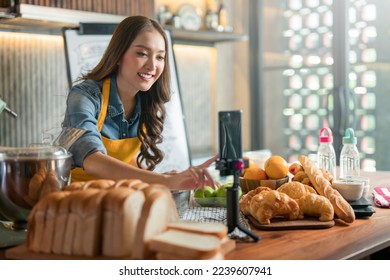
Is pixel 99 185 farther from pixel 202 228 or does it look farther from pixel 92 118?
pixel 92 118

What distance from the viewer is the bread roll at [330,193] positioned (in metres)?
1.74

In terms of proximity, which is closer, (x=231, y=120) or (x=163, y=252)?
(x=163, y=252)

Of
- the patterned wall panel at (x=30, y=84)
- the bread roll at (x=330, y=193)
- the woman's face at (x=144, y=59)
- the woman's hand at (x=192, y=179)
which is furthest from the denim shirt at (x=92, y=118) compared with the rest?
the patterned wall panel at (x=30, y=84)

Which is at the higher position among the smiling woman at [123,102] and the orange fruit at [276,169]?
the smiling woman at [123,102]

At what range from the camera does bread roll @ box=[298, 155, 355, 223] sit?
174cm

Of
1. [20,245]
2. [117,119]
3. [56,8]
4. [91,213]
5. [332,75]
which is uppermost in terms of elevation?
[56,8]

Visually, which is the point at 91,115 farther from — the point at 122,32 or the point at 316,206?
the point at 316,206

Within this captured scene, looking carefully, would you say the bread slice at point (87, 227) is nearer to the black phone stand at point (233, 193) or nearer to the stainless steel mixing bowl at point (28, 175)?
the stainless steel mixing bowl at point (28, 175)

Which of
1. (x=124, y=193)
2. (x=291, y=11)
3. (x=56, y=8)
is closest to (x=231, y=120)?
(x=124, y=193)

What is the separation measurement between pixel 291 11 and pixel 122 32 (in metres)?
3.39

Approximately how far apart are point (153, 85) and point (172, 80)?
181 centimetres

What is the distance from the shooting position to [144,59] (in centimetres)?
224

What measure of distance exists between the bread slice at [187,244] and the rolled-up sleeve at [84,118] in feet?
2.22

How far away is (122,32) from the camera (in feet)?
7.39
